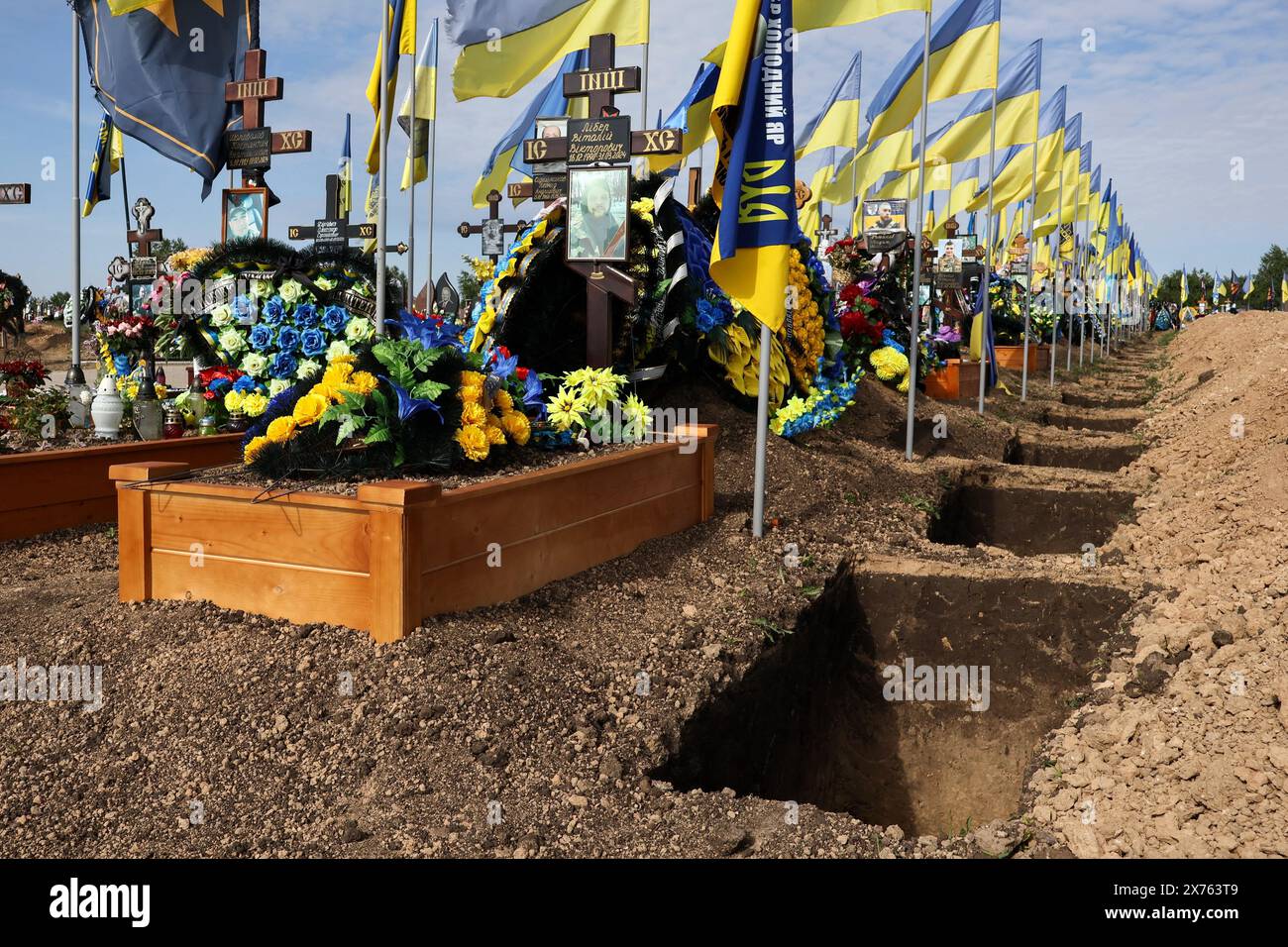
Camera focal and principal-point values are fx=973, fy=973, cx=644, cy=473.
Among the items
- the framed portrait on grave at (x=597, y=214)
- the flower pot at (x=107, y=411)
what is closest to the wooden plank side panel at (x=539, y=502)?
the framed portrait on grave at (x=597, y=214)

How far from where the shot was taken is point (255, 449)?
4441mm

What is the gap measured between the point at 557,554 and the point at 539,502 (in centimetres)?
32

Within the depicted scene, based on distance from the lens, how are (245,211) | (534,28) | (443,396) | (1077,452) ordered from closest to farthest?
(443,396), (534,28), (245,211), (1077,452)

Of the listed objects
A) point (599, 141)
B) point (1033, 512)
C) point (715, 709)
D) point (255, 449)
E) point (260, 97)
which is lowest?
point (715, 709)

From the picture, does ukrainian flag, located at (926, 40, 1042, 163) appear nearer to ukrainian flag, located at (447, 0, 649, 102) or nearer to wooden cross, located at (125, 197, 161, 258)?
ukrainian flag, located at (447, 0, 649, 102)

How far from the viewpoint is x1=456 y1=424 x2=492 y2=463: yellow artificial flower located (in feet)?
14.8

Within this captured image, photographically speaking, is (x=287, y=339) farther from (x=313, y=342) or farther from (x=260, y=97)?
(x=260, y=97)

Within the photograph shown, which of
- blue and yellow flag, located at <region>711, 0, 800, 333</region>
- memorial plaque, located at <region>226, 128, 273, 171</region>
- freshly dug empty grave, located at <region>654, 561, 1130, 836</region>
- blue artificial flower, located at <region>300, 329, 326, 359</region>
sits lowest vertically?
freshly dug empty grave, located at <region>654, 561, 1130, 836</region>

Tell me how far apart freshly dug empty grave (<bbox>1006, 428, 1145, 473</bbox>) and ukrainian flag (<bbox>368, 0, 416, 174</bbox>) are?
25.1 feet

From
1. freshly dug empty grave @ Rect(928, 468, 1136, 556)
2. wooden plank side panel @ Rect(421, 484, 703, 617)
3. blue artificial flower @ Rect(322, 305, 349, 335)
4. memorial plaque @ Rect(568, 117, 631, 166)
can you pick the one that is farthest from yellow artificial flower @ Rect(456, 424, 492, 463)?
freshly dug empty grave @ Rect(928, 468, 1136, 556)

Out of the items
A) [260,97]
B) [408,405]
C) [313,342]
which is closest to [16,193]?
[260,97]

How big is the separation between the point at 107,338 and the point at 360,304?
210 centimetres

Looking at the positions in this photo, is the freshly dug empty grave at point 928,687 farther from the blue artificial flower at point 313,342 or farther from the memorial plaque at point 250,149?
the memorial plaque at point 250,149

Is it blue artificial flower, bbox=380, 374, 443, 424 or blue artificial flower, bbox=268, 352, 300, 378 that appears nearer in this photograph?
blue artificial flower, bbox=380, 374, 443, 424
